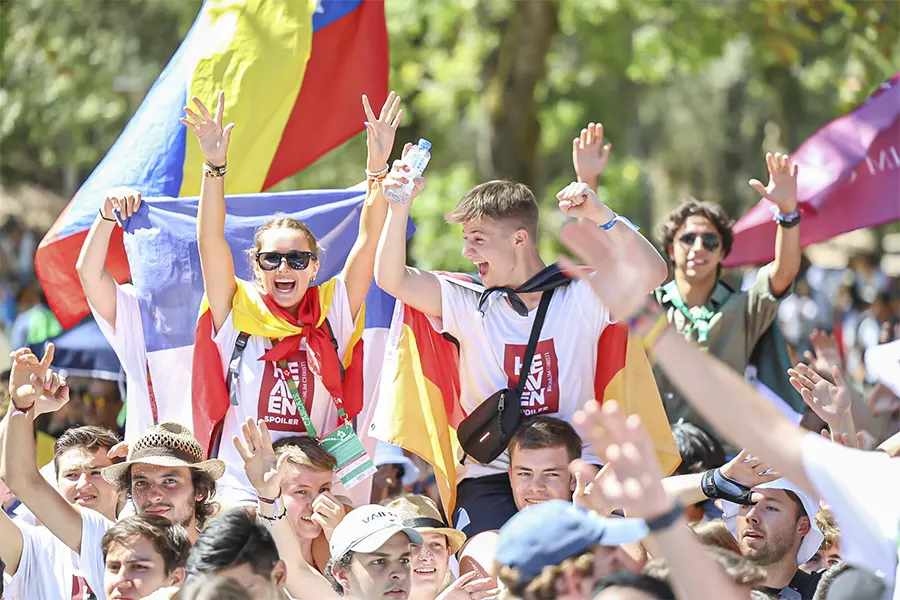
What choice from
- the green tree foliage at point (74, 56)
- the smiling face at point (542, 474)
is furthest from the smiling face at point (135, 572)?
the green tree foliage at point (74, 56)

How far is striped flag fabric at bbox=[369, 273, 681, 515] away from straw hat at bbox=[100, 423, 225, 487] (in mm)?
731

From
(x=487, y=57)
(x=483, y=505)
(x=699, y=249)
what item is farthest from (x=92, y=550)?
(x=487, y=57)

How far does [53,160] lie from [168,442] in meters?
10.4

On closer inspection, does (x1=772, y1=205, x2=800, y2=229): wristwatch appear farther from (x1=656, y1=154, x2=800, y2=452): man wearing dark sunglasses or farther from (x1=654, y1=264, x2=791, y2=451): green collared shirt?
(x1=654, y1=264, x2=791, y2=451): green collared shirt

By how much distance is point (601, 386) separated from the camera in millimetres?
5020

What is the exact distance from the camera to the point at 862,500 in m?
2.75

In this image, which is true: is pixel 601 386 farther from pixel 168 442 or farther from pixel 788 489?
pixel 168 442

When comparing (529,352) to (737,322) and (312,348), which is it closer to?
(312,348)

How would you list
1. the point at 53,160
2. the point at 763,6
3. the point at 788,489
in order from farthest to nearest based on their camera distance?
the point at 53,160 → the point at 763,6 → the point at 788,489

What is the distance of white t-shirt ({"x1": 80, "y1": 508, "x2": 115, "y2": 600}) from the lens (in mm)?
4383

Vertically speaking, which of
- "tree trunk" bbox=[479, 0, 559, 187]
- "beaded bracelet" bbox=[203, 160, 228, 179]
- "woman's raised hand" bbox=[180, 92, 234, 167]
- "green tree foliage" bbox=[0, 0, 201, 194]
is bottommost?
"beaded bracelet" bbox=[203, 160, 228, 179]

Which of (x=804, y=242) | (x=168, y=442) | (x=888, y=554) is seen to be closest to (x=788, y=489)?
(x=888, y=554)

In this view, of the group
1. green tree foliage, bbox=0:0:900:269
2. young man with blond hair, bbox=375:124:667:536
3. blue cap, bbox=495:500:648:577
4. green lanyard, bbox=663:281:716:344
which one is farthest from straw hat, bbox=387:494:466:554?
green tree foliage, bbox=0:0:900:269

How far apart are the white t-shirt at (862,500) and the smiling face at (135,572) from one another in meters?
1.97
